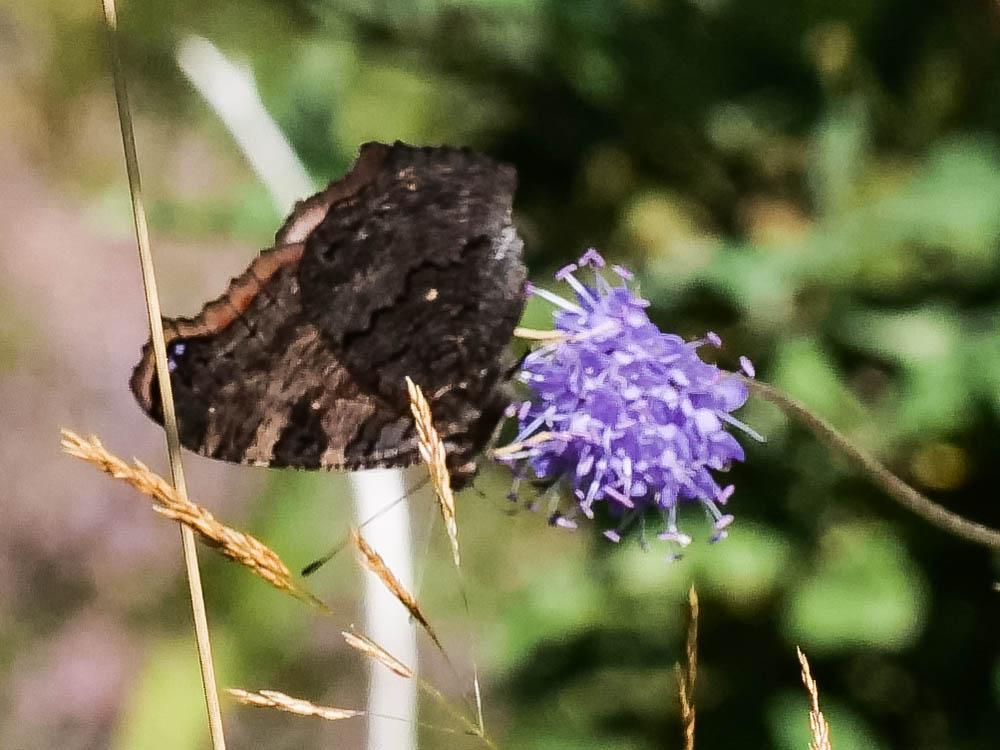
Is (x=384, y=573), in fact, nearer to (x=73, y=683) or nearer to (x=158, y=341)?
(x=158, y=341)

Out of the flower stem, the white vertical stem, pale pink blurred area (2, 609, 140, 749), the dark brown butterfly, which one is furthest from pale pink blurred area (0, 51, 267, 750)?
the flower stem

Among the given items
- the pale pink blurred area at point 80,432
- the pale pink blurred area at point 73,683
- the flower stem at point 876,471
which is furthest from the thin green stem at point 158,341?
the pale pink blurred area at point 73,683

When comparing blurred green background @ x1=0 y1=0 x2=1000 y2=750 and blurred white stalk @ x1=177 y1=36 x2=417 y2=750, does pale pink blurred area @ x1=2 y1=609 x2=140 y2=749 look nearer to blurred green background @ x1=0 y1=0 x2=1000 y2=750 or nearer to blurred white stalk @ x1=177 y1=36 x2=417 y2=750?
blurred green background @ x1=0 y1=0 x2=1000 y2=750

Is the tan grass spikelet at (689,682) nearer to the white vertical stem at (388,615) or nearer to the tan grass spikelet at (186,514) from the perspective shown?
the tan grass spikelet at (186,514)

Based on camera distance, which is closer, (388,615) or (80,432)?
(388,615)

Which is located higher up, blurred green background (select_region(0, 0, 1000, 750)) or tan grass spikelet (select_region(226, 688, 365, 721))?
blurred green background (select_region(0, 0, 1000, 750))

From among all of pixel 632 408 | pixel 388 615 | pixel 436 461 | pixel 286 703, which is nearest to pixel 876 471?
pixel 632 408

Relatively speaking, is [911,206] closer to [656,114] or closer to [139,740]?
[656,114]

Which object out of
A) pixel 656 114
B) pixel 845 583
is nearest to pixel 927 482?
pixel 845 583
